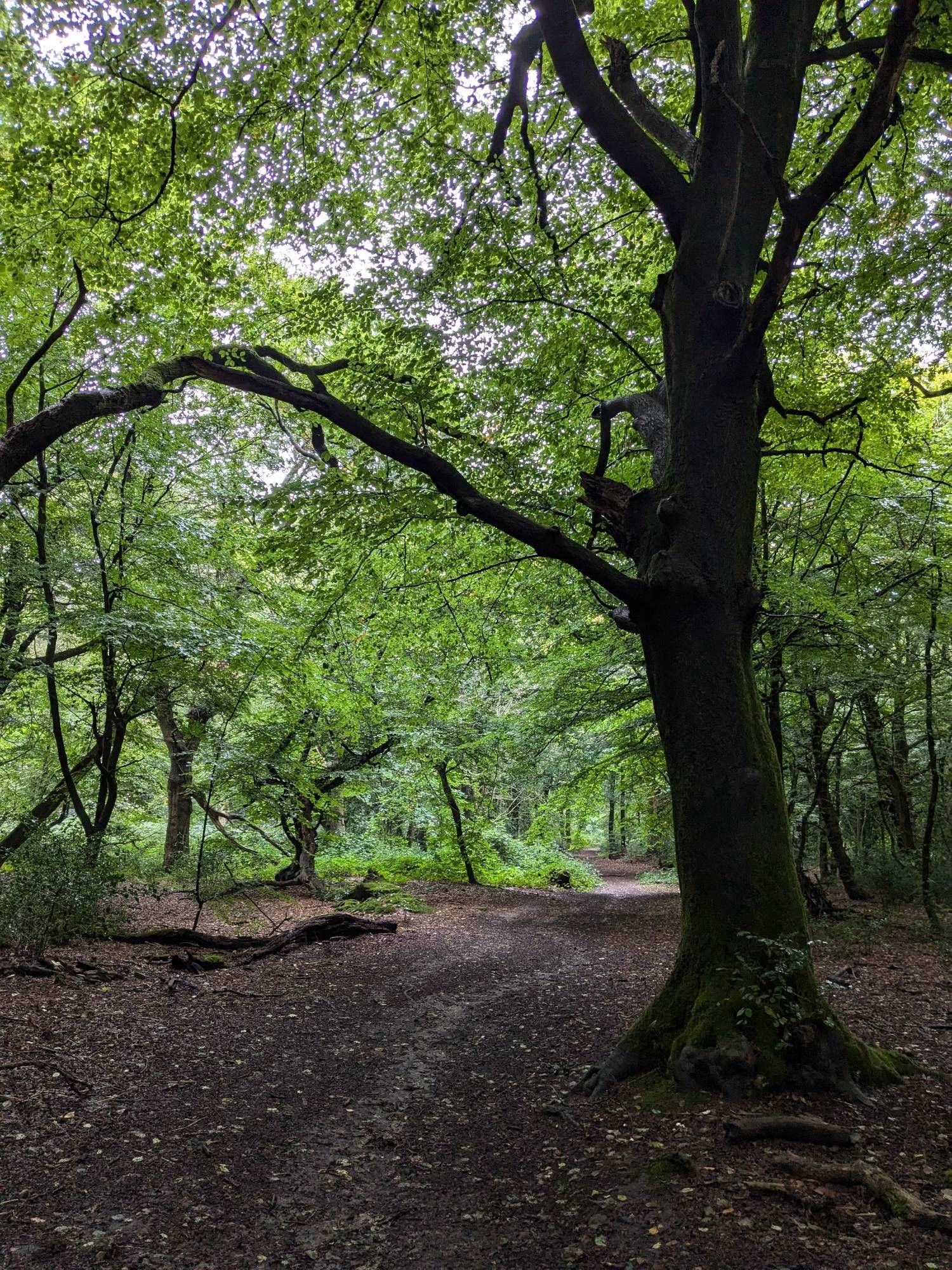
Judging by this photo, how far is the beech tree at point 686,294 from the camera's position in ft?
12.4

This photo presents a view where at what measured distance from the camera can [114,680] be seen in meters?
8.02

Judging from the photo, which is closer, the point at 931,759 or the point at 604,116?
the point at 604,116

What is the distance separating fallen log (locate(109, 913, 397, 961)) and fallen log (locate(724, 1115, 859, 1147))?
6.13 m

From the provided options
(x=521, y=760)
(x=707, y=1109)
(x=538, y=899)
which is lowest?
(x=538, y=899)

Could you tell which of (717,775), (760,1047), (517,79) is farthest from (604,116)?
(760,1047)

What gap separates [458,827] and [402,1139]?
12.9 metres

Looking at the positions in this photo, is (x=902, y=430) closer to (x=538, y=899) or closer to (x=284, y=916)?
(x=284, y=916)

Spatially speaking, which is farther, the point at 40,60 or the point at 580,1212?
the point at 40,60

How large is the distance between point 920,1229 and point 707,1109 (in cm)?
109

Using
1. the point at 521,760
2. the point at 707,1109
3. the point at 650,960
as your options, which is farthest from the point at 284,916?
the point at 707,1109

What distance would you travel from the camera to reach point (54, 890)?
22.1ft

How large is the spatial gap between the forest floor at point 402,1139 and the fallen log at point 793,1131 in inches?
2.2

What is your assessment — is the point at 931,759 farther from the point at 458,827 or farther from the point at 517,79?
the point at 458,827

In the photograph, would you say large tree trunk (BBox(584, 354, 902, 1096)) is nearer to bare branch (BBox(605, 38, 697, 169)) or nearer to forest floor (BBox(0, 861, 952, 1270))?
forest floor (BBox(0, 861, 952, 1270))
